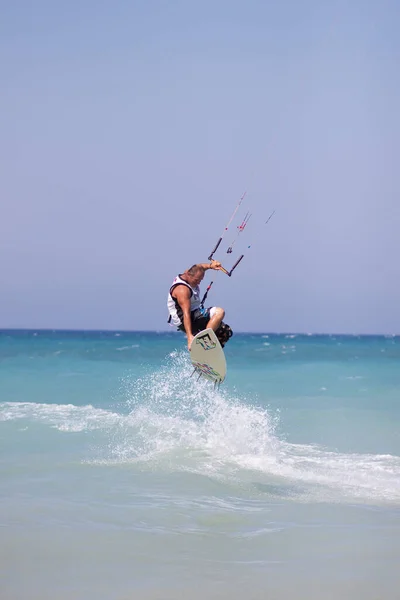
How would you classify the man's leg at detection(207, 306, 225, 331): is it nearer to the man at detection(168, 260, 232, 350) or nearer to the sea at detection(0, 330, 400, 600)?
the man at detection(168, 260, 232, 350)

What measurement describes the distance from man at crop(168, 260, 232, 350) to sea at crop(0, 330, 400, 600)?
193 centimetres

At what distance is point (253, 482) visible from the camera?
32.9 ft

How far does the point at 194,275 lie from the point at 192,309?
1.49 ft

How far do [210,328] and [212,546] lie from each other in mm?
3237

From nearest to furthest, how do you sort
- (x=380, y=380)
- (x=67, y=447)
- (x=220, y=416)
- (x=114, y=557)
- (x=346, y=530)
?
(x=114, y=557)
(x=346, y=530)
(x=67, y=447)
(x=220, y=416)
(x=380, y=380)

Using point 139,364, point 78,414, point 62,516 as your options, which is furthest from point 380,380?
point 62,516

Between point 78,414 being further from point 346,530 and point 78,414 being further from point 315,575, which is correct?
point 315,575

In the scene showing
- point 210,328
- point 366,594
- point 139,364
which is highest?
point 210,328

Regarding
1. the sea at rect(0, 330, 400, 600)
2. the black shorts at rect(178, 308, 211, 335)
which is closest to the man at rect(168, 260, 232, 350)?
the black shorts at rect(178, 308, 211, 335)

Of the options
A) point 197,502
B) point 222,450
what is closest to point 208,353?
point 197,502

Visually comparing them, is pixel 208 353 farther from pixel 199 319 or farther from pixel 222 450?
pixel 222 450

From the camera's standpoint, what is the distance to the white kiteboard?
964cm

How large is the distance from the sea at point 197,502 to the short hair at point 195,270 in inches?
103

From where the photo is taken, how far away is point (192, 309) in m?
9.80
